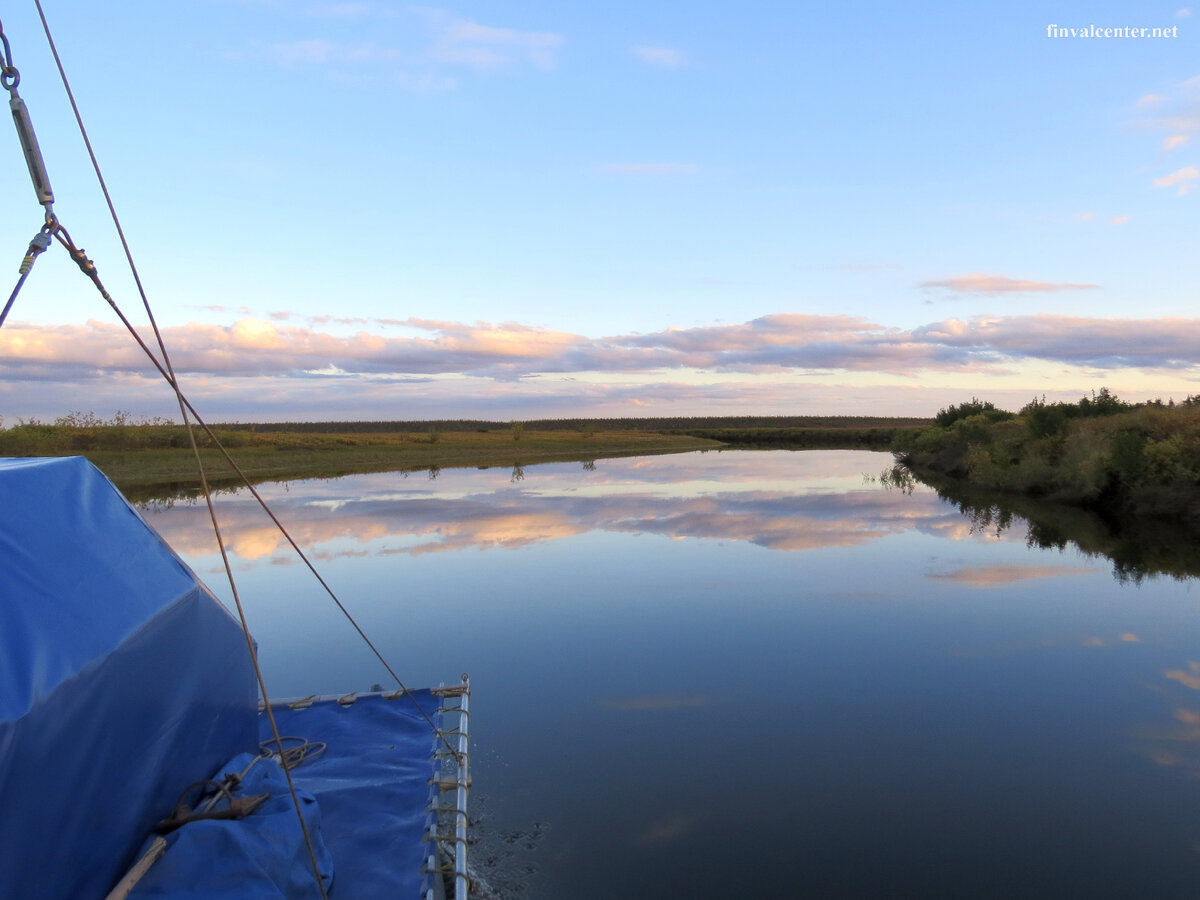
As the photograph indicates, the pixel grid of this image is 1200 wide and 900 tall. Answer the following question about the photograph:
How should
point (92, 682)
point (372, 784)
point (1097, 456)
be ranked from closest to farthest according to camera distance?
point (92, 682), point (372, 784), point (1097, 456)

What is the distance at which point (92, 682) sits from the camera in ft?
9.08

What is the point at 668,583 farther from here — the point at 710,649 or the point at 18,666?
the point at 18,666

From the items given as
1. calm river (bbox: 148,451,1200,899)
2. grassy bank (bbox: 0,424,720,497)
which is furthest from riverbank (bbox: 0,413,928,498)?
calm river (bbox: 148,451,1200,899)

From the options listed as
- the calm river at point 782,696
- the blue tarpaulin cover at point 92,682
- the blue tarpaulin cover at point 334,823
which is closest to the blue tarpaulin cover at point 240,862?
the blue tarpaulin cover at point 334,823

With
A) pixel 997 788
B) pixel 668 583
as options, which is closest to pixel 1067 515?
pixel 668 583

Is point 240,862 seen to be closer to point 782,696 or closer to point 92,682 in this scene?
point 92,682

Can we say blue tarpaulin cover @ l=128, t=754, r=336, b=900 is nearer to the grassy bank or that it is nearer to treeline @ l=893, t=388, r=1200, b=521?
treeline @ l=893, t=388, r=1200, b=521

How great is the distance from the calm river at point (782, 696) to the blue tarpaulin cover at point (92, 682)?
186 cm

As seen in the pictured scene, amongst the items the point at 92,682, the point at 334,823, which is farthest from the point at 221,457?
the point at 92,682

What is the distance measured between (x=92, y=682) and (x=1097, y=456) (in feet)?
72.4

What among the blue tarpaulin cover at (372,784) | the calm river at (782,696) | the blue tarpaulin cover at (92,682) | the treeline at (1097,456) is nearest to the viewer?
the blue tarpaulin cover at (92,682)

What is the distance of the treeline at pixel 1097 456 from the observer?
17.7 metres

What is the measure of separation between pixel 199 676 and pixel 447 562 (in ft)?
31.2

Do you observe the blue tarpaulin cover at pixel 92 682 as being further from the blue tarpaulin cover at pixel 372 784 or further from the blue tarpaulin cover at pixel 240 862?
the blue tarpaulin cover at pixel 372 784
